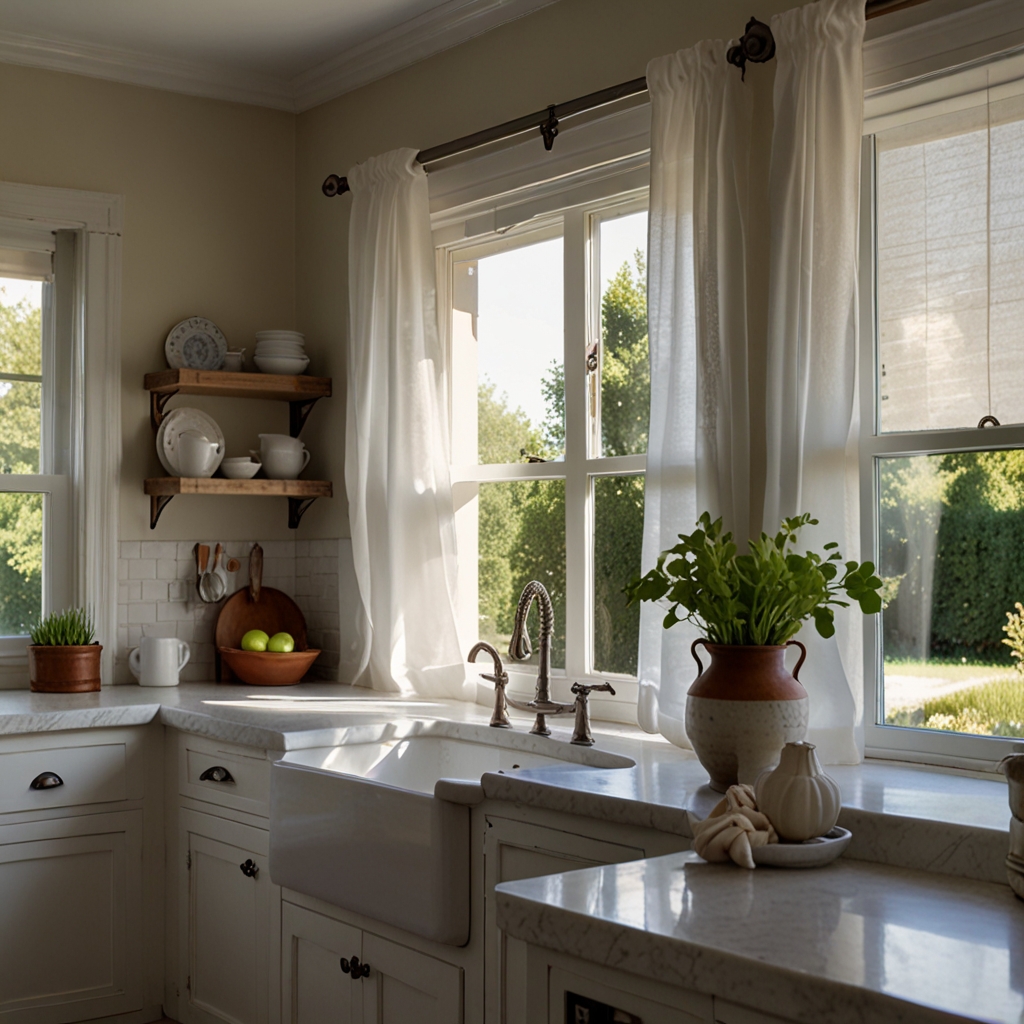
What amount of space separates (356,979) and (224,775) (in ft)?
2.35

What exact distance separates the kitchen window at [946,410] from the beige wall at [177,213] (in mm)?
2251

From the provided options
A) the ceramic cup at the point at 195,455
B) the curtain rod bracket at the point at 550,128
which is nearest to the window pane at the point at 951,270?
the curtain rod bracket at the point at 550,128

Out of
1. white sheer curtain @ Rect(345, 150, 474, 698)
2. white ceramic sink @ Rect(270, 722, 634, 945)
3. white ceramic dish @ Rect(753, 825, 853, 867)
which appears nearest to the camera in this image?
white ceramic dish @ Rect(753, 825, 853, 867)

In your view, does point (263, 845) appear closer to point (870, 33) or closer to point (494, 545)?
point (494, 545)

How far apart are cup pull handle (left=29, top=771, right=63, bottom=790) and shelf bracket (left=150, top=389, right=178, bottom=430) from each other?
4.00 feet

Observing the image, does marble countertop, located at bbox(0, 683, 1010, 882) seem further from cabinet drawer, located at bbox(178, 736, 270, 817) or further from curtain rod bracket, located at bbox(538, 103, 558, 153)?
curtain rod bracket, located at bbox(538, 103, 558, 153)

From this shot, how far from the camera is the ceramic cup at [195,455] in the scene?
3.72m

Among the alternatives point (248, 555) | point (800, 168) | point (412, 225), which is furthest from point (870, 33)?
point (248, 555)

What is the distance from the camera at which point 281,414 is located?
4.15m

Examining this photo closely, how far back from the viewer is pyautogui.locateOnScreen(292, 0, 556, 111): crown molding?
11.0ft

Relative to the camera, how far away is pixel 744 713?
2.01 metres

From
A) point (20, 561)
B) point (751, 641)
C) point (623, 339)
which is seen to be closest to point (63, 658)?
point (20, 561)

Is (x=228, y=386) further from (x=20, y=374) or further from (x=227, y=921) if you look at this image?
(x=227, y=921)

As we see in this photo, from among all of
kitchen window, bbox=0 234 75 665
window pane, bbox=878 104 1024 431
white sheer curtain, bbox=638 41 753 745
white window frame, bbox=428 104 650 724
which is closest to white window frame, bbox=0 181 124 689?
kitchen window, bbox=0 234 75 665
